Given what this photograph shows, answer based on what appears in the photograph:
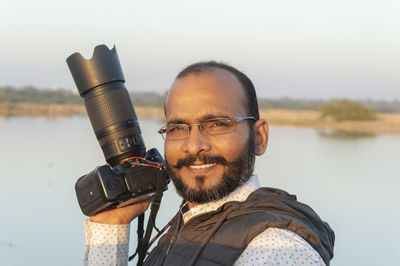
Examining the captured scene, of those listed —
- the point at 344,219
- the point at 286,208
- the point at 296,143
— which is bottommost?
the point at 296,143

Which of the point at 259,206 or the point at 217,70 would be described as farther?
the point at 217,70

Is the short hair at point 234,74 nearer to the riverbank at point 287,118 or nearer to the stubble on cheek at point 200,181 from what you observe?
the stubble on cheek at point 200,181

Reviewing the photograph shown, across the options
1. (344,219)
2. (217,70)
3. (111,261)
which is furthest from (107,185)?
(344,219)

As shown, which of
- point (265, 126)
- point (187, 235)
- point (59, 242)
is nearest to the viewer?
point (187, 235)

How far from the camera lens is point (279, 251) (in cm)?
79

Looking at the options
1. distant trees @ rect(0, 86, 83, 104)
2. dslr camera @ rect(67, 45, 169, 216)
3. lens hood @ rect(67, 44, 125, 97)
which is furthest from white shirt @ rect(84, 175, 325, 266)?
distant trees @ rect(0, 86, 83, 104)

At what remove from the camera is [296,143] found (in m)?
7.48

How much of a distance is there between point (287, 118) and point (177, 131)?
11.3 metres

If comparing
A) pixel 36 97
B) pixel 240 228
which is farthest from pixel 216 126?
pixel 36 97

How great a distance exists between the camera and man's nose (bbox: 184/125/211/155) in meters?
0.98

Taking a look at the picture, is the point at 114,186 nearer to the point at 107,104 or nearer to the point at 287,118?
the point at 107,104

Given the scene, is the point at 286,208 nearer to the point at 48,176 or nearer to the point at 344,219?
the point at 344,219

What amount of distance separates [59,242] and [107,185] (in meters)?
2.06

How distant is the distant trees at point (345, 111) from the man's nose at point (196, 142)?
11239 millimetres
